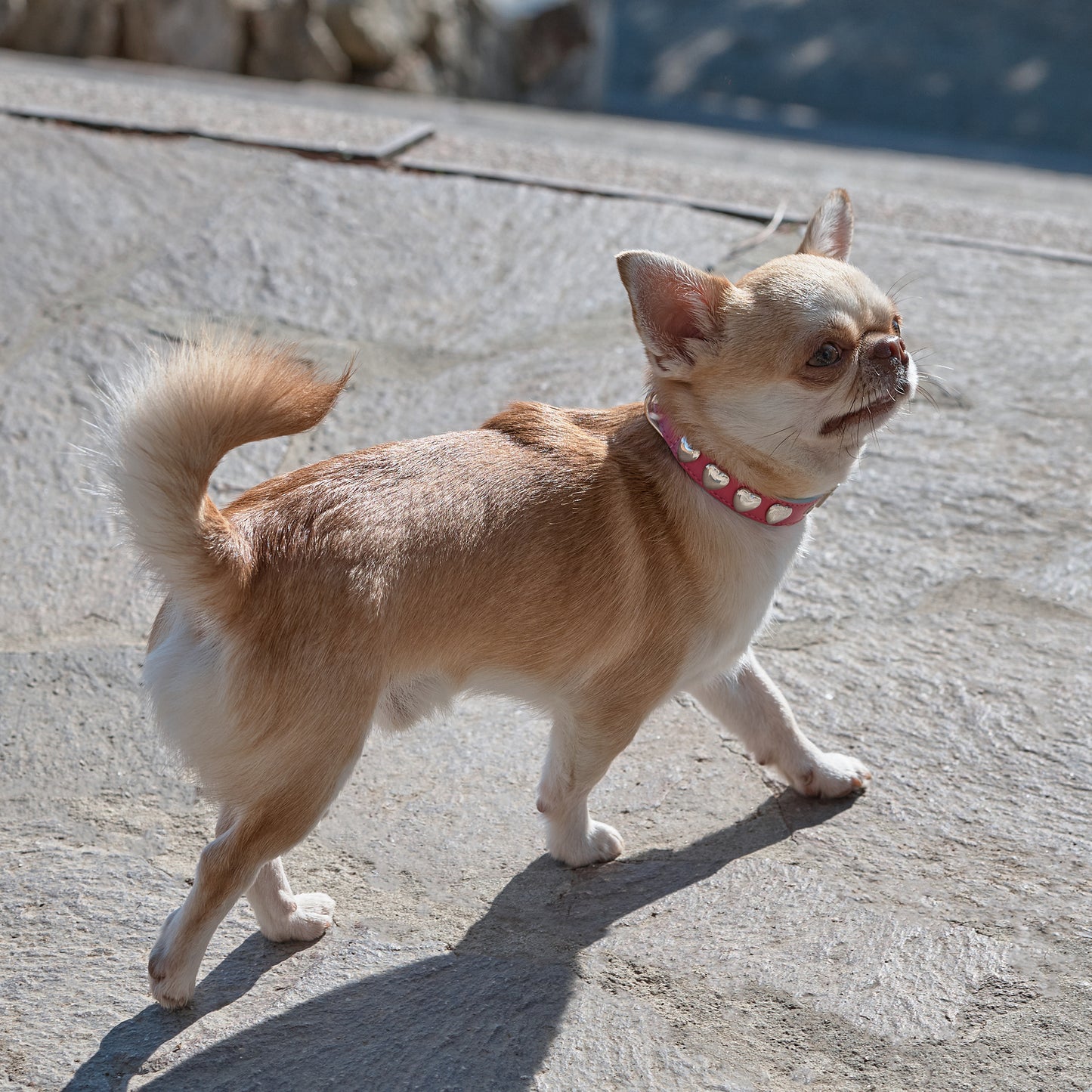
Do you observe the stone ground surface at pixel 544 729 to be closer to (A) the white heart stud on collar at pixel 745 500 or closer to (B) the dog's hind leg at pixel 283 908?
(B) the dog's hind leg at pixel 283 908

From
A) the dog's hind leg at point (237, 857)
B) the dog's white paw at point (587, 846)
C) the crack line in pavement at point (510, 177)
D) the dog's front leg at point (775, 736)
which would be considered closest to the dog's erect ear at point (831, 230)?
the dog's front leg at point (775, 736)

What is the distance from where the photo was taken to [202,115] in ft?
16.7

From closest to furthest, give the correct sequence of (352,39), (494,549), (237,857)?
(237,857) < (494,549) < (352,39)

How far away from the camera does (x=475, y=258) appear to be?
4.30 m

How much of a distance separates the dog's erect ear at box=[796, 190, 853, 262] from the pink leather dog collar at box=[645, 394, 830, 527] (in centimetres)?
51

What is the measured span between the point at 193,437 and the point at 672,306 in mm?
932

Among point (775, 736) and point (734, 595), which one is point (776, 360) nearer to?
point (734, 595)

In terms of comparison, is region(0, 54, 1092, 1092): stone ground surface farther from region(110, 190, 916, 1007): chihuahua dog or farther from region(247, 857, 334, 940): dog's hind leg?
region(110, 190, 916, 1007): chihuahua dog

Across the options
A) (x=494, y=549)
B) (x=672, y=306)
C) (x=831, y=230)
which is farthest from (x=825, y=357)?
(x=494, y=549)

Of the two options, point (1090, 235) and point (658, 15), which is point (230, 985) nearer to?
point (1090, 235)

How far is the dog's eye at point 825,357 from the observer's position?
232cm

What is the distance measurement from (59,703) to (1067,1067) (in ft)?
7.27

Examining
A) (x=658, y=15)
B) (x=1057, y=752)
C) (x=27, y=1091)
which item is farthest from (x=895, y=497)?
(x=658, y=15)

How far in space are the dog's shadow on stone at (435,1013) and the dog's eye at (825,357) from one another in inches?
40.2
